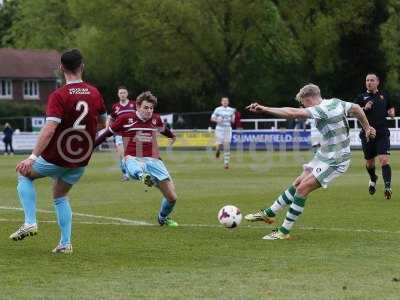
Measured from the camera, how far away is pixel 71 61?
1034cm

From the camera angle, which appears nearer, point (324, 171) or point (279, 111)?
point (279, 111)

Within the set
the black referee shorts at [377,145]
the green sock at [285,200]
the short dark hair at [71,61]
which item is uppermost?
the short dark hair at [71,61]

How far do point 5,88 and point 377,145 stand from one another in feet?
266

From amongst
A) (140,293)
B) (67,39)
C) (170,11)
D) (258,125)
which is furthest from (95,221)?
(67,39)

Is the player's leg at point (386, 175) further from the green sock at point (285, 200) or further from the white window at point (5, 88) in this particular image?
the white window at point (5, 88)

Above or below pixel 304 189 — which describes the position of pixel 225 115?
below

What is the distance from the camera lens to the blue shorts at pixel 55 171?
10555 millimetres

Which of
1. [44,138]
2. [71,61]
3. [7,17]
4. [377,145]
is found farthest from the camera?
[7,17]

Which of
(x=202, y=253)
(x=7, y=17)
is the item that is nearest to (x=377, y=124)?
(x=202, y=253)

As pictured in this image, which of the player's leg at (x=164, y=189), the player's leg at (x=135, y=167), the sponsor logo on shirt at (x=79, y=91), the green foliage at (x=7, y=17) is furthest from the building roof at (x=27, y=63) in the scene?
the sponsor logo on shirt at (x=79, y=91)

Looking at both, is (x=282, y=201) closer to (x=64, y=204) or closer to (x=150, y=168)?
(x=150, y=168)

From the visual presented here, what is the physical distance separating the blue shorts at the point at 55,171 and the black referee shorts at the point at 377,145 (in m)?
8.76

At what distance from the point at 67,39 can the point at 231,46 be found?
21318 millimetres

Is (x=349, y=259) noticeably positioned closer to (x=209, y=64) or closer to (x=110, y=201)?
(x=110, y=201)
